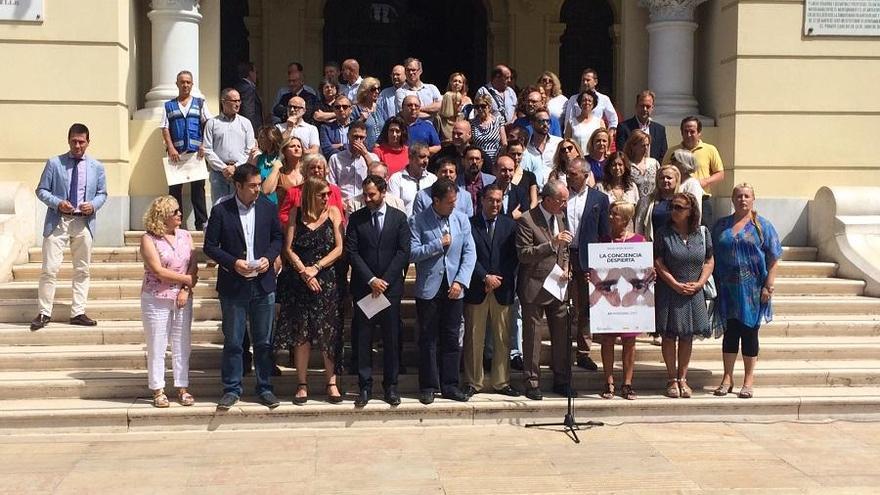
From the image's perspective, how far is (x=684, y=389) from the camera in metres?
8.49

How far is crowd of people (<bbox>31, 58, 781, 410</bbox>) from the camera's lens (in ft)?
26.3

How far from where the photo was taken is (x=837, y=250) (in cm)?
1100

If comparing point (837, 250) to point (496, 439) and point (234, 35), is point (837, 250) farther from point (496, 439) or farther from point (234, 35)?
point (234, 35)

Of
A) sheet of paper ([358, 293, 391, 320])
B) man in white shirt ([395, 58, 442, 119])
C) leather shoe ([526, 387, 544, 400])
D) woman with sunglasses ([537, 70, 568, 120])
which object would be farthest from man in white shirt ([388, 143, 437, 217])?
woman with sunglasses ([537, 70, 568, 120])

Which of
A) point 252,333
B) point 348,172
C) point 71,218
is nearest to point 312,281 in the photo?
point 252,333

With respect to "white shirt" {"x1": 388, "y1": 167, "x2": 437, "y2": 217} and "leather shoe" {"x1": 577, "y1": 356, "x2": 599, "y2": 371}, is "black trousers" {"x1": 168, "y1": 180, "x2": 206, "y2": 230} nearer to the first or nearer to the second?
"white shirt" {"x1": 388, "y1": 167, "x2": 437, "y2": 217}

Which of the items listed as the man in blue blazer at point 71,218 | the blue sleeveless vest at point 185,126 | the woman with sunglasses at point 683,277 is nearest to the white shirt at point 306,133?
the blue sleeveless vest at point 185,126

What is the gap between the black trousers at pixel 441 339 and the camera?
827 cm

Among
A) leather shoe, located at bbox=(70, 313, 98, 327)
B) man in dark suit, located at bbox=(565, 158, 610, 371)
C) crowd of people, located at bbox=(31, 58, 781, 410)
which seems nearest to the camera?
crowd of people, located at bbox=(31, 58, 781, 410)

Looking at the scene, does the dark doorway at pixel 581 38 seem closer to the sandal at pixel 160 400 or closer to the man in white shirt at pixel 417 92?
the man in white shirt at pixel 417 92

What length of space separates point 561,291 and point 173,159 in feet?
14.8

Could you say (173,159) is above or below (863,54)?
below

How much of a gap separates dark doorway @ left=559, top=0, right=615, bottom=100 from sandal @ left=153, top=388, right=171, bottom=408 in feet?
36.1

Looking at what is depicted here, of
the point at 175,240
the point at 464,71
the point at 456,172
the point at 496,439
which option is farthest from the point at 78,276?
the point at 464,71
